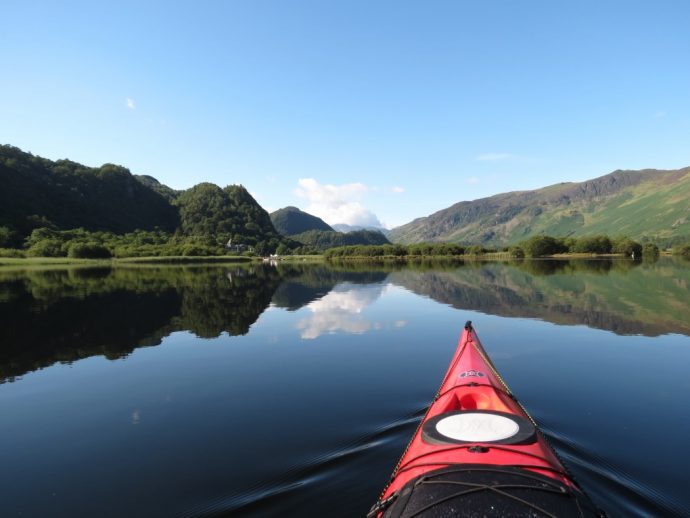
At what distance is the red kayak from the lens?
16.7 ft

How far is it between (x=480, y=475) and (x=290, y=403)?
879 centimetres

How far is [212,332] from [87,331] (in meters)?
8.17

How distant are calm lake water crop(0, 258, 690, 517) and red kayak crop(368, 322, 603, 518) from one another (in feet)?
6.98

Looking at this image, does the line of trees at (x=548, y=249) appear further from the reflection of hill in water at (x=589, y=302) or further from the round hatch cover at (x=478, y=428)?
the round hatch cover at (x=478, y=428)

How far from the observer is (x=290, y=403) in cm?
1339

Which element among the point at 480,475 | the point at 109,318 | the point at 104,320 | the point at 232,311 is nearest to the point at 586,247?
the point at 232,311

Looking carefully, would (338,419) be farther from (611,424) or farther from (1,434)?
(1,434)

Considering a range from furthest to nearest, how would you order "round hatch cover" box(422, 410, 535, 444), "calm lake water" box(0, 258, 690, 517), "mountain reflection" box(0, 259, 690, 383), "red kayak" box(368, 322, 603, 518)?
"mountain reflection" box(0, 259, 690, 383) → "calm lake water" box(0, 258, 690, 517) → "round hatch cover" box(422, 410, 535, 444) → "red kayak" box(368, 322, 603, 518)

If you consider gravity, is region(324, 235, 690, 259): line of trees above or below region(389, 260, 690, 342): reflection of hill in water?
above

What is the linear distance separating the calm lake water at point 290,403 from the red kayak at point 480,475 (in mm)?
2127

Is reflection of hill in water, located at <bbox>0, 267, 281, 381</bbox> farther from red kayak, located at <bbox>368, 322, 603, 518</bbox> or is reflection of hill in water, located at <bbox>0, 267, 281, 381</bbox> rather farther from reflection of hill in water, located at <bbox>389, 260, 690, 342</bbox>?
reflection of hill in water, located at <bbox>389, 260, 690, 342</bbox>

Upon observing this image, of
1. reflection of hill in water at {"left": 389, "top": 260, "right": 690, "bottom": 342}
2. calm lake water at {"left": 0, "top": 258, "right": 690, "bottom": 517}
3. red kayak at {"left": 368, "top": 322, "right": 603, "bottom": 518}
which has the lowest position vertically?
reflection of hill in water at {"left": 389, "top": 260, "right": 690, "bottom": 342}

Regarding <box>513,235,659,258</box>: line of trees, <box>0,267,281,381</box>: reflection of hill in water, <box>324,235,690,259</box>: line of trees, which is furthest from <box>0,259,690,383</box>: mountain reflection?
<box>324,235,690,259</box>: line of trees

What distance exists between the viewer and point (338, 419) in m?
11.8
